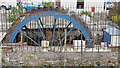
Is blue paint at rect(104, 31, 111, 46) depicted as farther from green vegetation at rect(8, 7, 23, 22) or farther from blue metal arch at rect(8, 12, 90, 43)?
green vegetation at rect(8, 7, 23, 22)

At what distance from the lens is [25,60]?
718 cm

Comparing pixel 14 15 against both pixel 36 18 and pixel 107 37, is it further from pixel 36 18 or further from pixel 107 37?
pixel 107 37

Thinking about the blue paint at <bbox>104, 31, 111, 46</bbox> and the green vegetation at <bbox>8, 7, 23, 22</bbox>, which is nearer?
the blue paint at <bbox>104, 31, 111, 46</bbox>

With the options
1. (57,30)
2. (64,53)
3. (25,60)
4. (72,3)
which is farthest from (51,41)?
(72,3)

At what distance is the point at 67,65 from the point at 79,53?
126cm

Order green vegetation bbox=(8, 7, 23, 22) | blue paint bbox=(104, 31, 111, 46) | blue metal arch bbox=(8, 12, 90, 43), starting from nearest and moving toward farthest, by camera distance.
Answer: blue paint bbox=(104, 31, 111, 46), blue metal arch bbox=(8, 12, 90, 43), green vegetation bbox=(8, 7, 23, 22)

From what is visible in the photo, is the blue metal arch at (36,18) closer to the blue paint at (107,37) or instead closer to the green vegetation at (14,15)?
the blue paint at (107,37)

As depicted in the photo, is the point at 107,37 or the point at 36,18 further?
the point at 36,18

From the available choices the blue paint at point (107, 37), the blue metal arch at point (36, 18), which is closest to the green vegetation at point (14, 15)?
the blue metal arch at point (36, 18)

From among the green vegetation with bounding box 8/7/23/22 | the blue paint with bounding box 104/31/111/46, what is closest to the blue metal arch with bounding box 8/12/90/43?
the blue paint with bounding box 104/31/111/46

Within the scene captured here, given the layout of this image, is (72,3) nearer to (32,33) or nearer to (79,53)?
(32,33)

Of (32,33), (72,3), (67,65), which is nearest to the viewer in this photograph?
(67,65)

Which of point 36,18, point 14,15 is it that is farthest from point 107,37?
point 14,15

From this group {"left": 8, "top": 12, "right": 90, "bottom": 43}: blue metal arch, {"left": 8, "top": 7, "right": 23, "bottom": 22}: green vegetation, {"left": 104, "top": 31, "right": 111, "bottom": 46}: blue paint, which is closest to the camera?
{"left": 104, "top": 31, "right": 111, "bottom": 46}: blue paint
